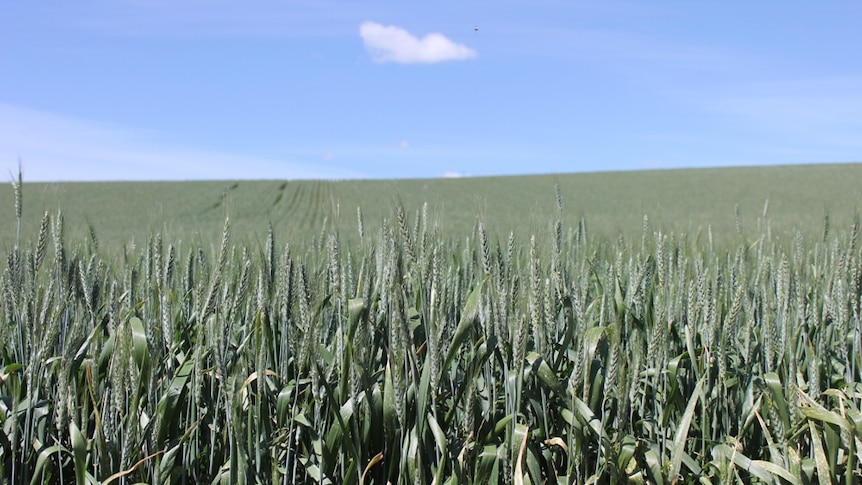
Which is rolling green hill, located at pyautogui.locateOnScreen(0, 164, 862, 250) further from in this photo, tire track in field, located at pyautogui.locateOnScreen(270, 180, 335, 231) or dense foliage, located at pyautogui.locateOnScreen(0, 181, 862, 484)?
dense foliage, located at pyautogui.locateOnScreen(0, 181, 862, 484)

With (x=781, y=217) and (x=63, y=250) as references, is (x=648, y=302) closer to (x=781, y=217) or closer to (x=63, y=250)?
(x=63, y=250)

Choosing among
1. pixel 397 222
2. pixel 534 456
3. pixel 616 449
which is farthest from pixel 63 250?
Result: pixel 616 449

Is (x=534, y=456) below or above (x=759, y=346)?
below

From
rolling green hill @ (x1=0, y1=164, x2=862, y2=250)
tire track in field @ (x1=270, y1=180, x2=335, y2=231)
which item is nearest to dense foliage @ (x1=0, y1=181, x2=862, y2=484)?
rolling green hill @ (x1=0, y1=164, x2=862, y2=250)

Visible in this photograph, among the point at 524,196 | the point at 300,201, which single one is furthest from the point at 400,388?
the point at 524,196

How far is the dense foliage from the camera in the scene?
186 centimetres

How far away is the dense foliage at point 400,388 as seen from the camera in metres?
1.86

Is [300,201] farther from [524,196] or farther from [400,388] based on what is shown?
[400,388]

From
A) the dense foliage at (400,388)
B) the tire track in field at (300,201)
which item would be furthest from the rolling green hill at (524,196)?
the dense foliage at (400,388)

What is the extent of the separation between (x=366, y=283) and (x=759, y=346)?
1.69m

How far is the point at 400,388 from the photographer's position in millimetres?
1794

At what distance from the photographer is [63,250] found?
7.80ft

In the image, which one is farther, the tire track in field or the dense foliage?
the tire track in field

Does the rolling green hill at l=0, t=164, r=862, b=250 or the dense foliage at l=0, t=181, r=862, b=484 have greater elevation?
the rolling green hill at l=0, t=164, r=862, b=250
